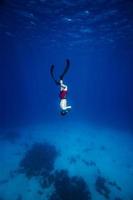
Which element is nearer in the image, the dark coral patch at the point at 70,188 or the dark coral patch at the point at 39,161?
the dark coral patch at the point at 70,188

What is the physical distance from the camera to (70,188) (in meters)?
16.2

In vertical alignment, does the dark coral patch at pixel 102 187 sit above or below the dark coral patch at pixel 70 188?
below

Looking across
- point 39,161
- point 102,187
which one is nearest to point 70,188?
point 102,187

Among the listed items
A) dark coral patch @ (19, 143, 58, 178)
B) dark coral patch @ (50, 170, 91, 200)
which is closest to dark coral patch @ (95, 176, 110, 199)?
dark coral patch @ (50, 170, 91, 200)

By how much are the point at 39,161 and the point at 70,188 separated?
558 centimetres

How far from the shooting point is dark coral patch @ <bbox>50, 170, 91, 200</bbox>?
1545 centimetres

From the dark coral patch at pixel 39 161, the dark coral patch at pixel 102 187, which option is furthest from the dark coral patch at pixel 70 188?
the dark coral patch at pixel 39 161

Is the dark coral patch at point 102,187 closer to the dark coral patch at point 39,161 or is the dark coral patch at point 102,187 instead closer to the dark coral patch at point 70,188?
the dark coral patch at point 70,188

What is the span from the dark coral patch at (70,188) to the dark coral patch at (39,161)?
1.98 metres

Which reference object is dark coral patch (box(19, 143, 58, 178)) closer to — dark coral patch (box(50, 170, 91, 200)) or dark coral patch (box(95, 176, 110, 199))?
dark coral patch (box(50, 170, 91, 200))

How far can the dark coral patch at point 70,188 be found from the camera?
50.7ft

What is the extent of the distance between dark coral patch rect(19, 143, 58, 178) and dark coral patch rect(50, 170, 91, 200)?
6.49 feet

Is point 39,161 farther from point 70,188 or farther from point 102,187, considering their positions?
point 102,187

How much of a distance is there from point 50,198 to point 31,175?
3.84m
